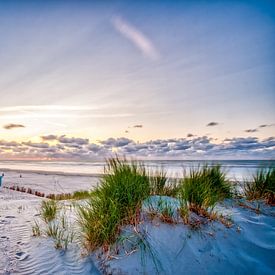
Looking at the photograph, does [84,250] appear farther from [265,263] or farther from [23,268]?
[265,263]

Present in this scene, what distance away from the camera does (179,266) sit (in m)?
4.29

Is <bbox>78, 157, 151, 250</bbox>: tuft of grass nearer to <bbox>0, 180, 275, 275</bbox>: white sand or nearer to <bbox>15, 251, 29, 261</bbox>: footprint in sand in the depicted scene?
<bbox>0, 180, 275, 275</bbox>: white sand

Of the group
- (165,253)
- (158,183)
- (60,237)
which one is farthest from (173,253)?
(158,183)

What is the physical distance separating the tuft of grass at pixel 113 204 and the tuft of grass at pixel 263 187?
10.8ft

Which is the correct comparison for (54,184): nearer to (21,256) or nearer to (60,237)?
(60,237)

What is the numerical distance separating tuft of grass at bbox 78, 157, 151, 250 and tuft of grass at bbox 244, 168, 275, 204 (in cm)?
329

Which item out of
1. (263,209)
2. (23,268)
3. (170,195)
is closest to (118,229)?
(23,268)

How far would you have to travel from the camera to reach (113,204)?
4.52m

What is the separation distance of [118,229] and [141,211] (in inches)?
22.1

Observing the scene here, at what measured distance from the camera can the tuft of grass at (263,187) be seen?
7293 millimetres

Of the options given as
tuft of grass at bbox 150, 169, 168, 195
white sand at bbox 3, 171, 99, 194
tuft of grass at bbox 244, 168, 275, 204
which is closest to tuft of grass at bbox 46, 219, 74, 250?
tuft of grass at bbox 150, 169, 168, 195

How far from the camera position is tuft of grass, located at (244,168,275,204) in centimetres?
729

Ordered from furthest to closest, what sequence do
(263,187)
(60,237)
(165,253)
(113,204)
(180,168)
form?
(180,168), (263,187), (60,237), (113,204), (165,253)

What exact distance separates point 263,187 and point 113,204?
4578 millimetres
